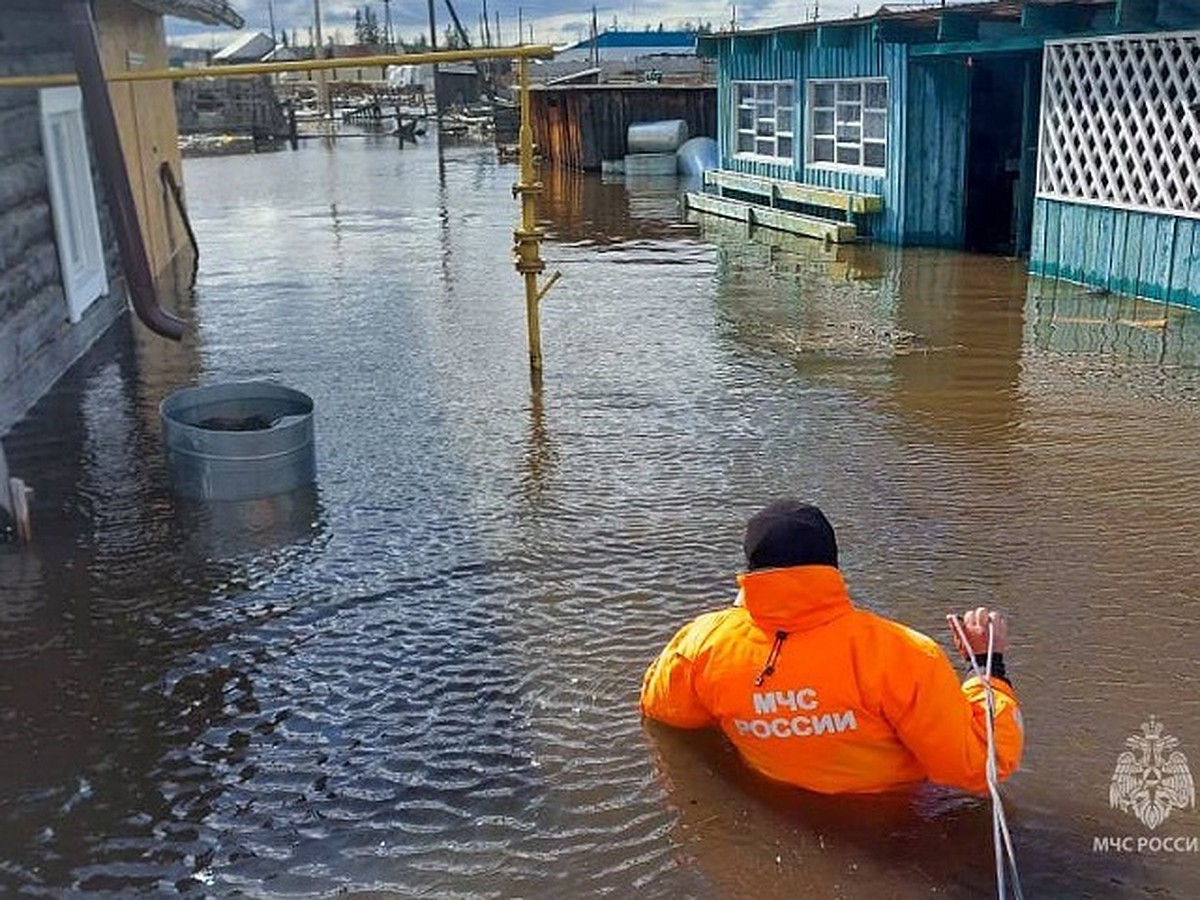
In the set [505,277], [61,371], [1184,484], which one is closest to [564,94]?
[505,277]

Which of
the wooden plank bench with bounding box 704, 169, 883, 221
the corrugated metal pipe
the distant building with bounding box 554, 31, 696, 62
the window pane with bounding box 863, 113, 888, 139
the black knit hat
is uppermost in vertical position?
the distant building with bounding box 554, 31, 696, 62

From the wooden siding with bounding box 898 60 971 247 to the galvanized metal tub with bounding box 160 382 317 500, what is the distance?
417 inches

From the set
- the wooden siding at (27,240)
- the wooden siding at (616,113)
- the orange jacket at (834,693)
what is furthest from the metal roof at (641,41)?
the orange jacket at (834,693)

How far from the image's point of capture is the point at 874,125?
1623 cm

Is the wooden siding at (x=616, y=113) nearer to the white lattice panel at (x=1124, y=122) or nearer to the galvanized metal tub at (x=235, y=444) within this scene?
the white lattice panel at (x=1124, y=122)

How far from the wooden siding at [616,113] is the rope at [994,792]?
27.0m

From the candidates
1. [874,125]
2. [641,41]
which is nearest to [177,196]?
[874,125]

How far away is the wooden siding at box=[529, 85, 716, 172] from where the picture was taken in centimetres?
2980

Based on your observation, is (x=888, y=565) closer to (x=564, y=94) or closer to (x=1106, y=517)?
(x=1106, y=517)

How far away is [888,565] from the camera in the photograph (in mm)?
5574

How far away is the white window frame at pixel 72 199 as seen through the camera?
31.1 ft

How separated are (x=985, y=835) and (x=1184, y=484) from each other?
142 inches

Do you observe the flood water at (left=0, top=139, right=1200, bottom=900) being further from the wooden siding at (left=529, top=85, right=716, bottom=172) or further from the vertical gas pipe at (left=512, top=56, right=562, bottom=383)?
the wooden siding at (left=529, top=85, right=716, bottom=172)

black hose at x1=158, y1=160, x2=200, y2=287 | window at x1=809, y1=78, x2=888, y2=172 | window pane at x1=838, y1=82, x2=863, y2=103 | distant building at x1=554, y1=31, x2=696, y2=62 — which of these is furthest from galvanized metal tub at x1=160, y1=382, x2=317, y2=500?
distant building at x1=554, y1=31, x2=696, y2=62
